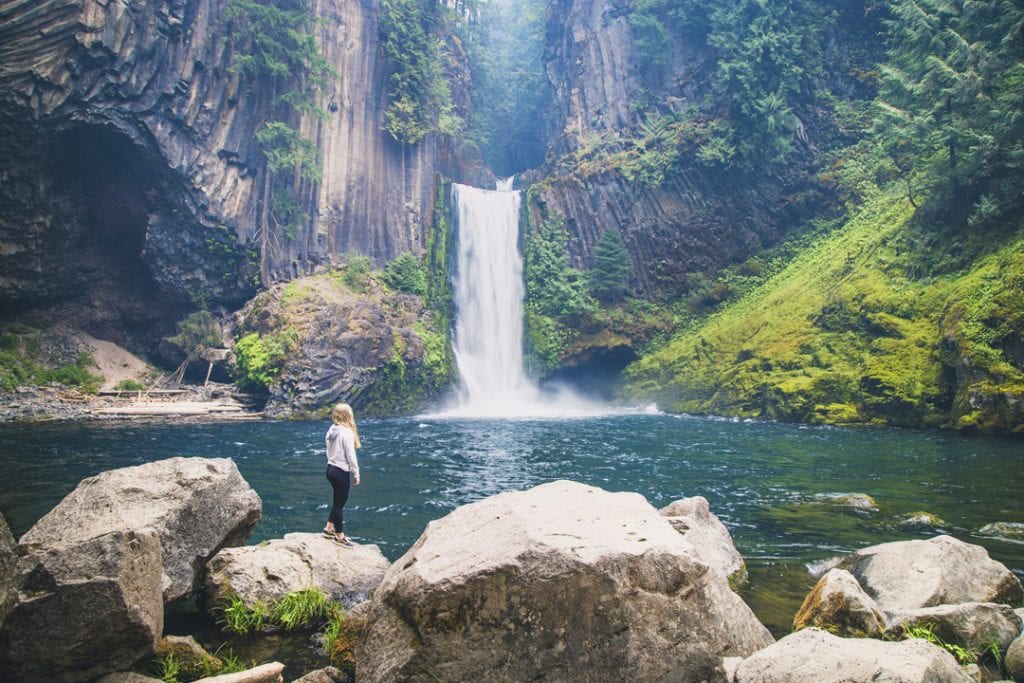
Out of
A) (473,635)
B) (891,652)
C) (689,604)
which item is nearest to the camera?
(891,652)

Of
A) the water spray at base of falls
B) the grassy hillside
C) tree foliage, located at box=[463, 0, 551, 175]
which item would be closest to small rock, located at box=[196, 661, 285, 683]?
the grassy hillside

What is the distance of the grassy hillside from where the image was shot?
52.8ft

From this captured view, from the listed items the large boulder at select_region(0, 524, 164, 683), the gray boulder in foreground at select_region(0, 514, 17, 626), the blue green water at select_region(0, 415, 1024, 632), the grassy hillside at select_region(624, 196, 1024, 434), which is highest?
the grassy hillside at select_region(624, 196, 1024, 434)

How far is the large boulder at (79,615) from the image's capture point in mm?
3906

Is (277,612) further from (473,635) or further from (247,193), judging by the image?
(247,193)

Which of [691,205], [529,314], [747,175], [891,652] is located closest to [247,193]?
[529,314]

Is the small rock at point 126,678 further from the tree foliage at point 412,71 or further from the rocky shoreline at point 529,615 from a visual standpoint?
the tree foliage at point 412,71

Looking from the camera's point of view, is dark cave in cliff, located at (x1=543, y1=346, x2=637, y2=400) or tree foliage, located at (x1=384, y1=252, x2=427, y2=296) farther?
dark cave in cliff, located at (x1=543, y1=346, x2=637, y2=400)

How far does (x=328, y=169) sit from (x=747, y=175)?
23671mm

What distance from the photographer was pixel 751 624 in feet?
14.7

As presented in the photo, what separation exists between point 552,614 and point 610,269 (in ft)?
105

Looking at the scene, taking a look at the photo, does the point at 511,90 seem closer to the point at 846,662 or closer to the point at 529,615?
the point at 529,615

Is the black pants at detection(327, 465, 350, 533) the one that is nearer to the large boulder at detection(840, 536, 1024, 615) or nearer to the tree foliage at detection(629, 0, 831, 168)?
the large boulder at detection(840, 536, 1024, 615)

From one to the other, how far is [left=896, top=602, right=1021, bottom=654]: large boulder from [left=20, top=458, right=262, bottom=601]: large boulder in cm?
638
